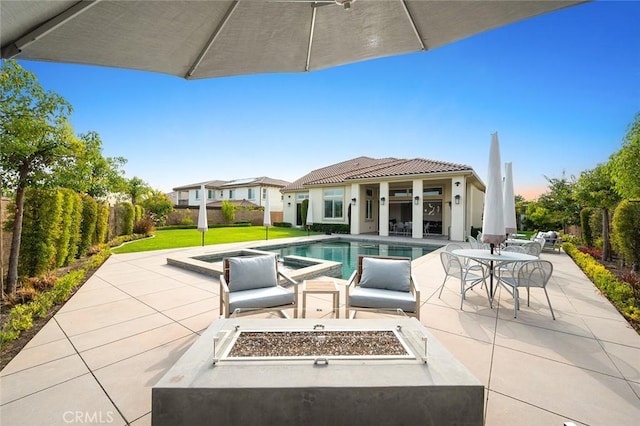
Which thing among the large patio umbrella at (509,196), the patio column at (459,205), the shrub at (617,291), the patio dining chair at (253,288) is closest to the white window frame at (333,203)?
the patio column at (459,205)

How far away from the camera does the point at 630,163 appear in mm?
6066

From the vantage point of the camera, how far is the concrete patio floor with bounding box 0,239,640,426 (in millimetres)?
2438

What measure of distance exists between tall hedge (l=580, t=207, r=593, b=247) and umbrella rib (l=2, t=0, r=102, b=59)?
17.3 meters

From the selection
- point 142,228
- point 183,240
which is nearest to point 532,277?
point 183,240

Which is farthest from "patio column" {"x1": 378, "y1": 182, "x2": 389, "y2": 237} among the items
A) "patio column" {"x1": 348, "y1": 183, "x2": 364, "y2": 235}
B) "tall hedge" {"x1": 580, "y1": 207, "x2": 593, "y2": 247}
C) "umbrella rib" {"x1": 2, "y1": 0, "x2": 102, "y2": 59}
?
"umbrella rib" {"x1": 2, "y1": 0, "x2": 102, "y2": 59}

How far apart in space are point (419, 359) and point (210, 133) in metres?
20.3

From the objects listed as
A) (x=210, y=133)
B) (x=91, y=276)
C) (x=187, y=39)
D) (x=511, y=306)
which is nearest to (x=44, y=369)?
(x=187, y=39)

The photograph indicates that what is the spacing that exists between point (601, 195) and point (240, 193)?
3774 centimetres

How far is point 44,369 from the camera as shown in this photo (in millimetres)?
3031

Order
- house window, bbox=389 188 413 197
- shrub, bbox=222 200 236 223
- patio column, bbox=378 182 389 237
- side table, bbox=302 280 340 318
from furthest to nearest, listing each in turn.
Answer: shrub, bbox=222 200 236 223, house window, bbox=389 188 413 197, patio column, bbox=378 182 389 237, side table, bbox=302 280 340 318

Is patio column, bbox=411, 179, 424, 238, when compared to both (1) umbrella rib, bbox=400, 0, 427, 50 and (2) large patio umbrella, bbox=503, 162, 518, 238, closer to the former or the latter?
(2) large patio umbrella, bbox=503, 162, 518, 238

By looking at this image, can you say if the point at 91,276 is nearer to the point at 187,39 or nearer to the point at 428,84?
the point at 187,39

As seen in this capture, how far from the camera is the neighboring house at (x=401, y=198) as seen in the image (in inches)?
626

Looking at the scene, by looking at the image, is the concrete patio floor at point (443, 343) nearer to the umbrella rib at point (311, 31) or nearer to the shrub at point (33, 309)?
the shrub at point (33, 309)
